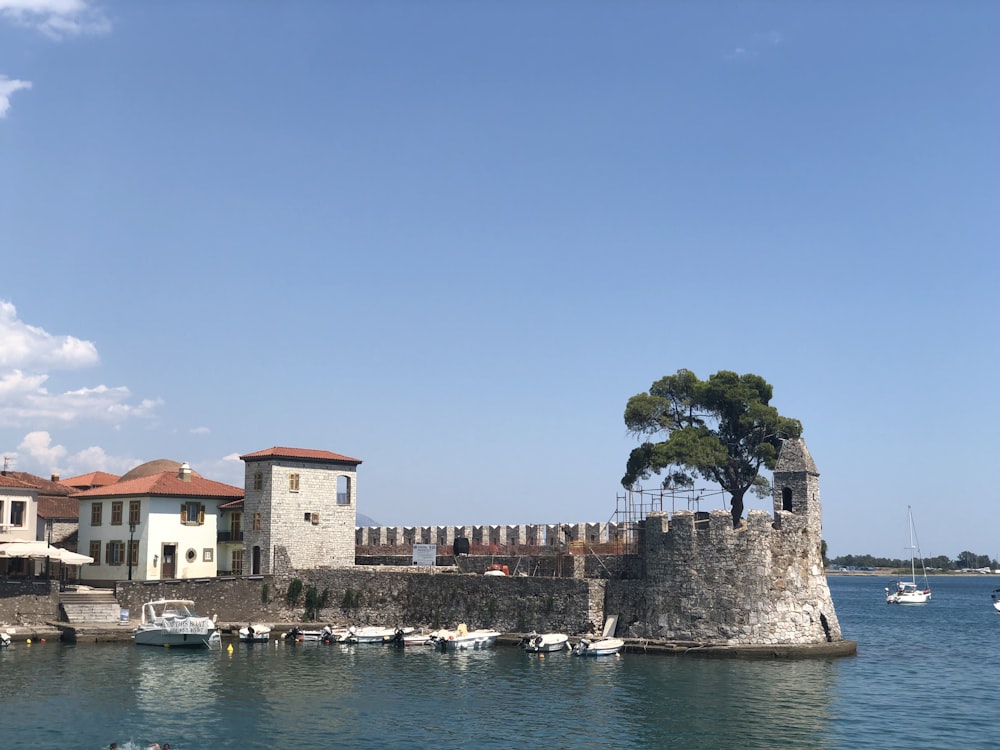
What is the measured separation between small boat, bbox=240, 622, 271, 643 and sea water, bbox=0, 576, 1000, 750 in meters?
1.14

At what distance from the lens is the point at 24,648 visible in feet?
146

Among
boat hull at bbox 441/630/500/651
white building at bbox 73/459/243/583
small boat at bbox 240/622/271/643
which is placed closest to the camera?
boat hull at bbox 441/630/500/651

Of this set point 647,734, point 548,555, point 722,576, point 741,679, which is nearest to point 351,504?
point 548,555

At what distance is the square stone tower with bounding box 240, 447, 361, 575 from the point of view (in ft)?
180

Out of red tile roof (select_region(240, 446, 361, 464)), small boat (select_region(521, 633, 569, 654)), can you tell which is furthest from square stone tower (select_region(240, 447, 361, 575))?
small boat (select_region(521, 633, 569, 654))

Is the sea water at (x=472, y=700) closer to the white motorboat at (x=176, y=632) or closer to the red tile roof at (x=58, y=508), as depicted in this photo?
the white motorboat at (x=176, y=632)

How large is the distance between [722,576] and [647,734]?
47.9ft

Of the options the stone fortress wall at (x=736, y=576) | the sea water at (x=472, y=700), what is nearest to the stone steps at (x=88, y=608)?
the sea water at (x=472, y=700)

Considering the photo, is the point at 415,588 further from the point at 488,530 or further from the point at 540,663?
the point at 540,663

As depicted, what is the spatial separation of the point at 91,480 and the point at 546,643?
135ft

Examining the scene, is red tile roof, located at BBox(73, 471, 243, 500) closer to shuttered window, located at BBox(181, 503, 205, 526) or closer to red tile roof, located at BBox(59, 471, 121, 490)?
shuttered window, located at BBox(181, 503, 205, 526)

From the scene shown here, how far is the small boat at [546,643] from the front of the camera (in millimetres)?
44125

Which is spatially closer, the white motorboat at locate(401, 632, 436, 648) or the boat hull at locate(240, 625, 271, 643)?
the white motorboat at locate(401, 632, 436, 648)

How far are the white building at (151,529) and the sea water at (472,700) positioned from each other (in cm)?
976
